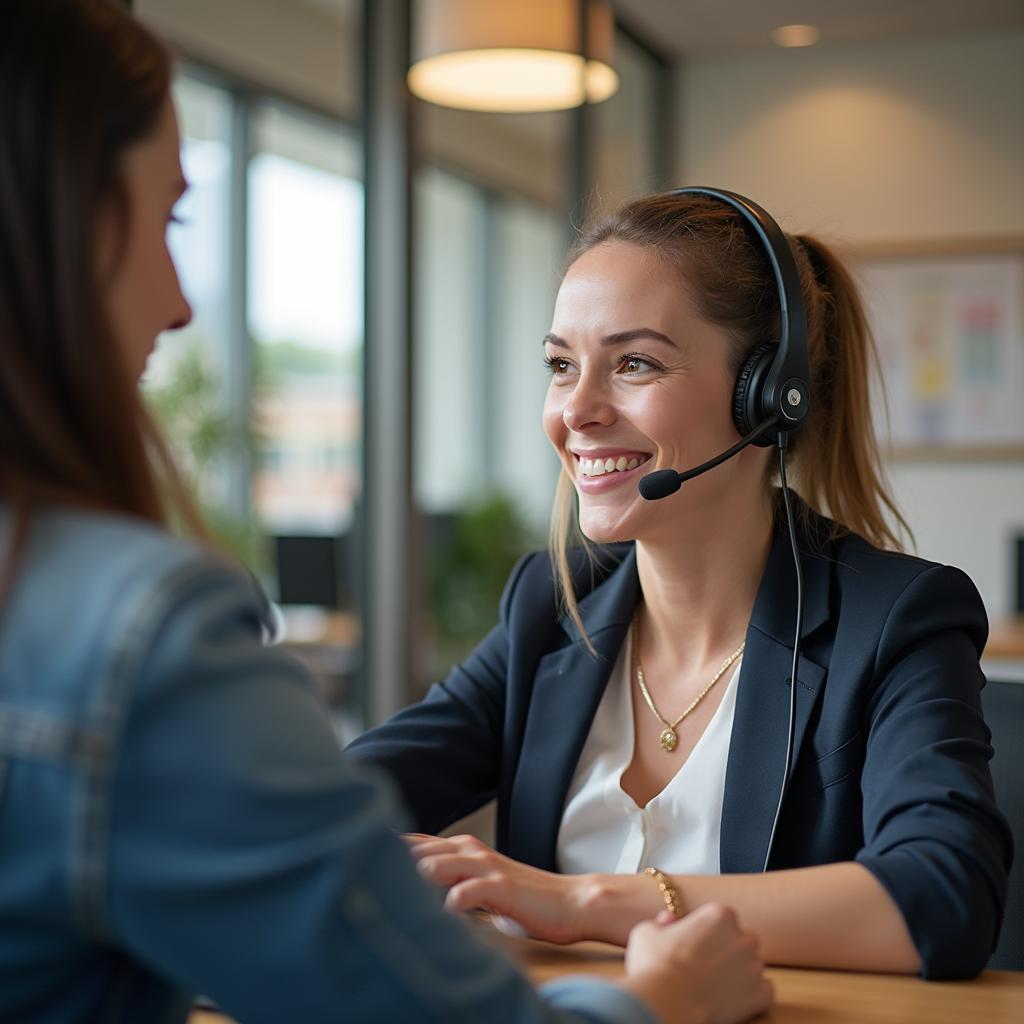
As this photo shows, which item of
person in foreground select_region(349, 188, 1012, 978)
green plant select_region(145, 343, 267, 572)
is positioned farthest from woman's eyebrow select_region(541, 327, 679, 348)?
green plant select_region(145, 343, 267, 572)

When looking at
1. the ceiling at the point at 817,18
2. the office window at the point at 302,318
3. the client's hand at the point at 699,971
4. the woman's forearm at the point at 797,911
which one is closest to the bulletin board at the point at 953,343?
the ceiling at the point at 817,18

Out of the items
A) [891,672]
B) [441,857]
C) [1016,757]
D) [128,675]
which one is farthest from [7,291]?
[1016,757]

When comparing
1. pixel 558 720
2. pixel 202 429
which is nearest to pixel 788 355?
pixel 558 720

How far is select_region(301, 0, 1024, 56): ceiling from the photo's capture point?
5.14m

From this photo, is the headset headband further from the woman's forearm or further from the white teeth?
the woman's forearm

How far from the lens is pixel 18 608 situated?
619mm

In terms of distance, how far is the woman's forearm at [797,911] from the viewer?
1.10m

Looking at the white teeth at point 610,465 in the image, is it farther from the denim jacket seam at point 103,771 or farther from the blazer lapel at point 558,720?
the denim jacket seam at point 103,771

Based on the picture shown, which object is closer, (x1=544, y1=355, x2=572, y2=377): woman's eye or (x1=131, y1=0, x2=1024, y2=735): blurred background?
(x1=544, y1=355, x2=572, y2=377): woman's eye

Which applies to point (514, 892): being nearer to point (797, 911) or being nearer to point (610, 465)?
point (797, 911)

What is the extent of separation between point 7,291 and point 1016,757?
118 cm

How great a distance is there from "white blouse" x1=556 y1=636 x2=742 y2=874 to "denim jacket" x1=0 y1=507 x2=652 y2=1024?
810 millimetres

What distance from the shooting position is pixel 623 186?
4359mm

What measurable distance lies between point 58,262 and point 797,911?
2.58 feet
